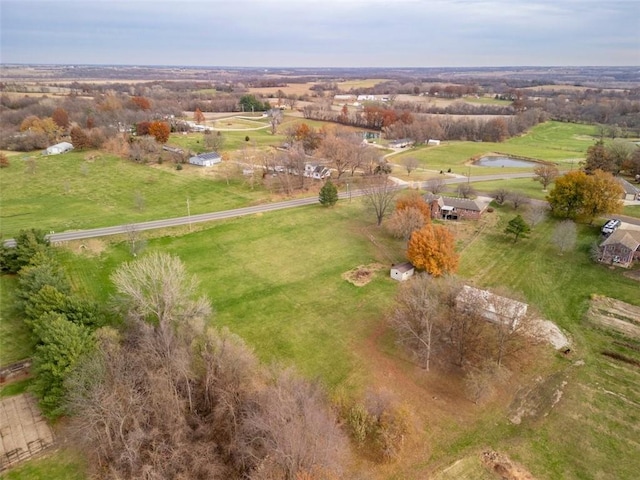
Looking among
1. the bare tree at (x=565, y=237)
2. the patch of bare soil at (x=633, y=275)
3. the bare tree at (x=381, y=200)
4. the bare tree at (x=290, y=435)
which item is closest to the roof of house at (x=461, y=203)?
the bare tree at (x=381, y=200)

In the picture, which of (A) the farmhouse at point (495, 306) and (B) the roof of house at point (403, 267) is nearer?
(A) the farmhouse at point (495, 306)

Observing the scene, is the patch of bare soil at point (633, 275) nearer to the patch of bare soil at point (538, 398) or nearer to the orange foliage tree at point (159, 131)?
the patch of bare soil at point (538, 398)

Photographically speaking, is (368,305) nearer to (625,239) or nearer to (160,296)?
(160,296)

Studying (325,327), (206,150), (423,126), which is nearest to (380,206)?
(325,327)

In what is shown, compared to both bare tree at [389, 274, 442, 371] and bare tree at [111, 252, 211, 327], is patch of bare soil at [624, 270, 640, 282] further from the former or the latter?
Answer: bare tree at [111, 252, 211, 327]

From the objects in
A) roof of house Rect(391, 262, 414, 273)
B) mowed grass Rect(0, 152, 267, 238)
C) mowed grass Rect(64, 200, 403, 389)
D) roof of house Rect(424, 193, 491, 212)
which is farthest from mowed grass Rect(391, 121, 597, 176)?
roof of house Rect(391, 262, 414, 273)

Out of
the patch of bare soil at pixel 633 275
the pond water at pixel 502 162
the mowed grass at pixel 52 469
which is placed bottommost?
the mowed grass at pixel 52 469
